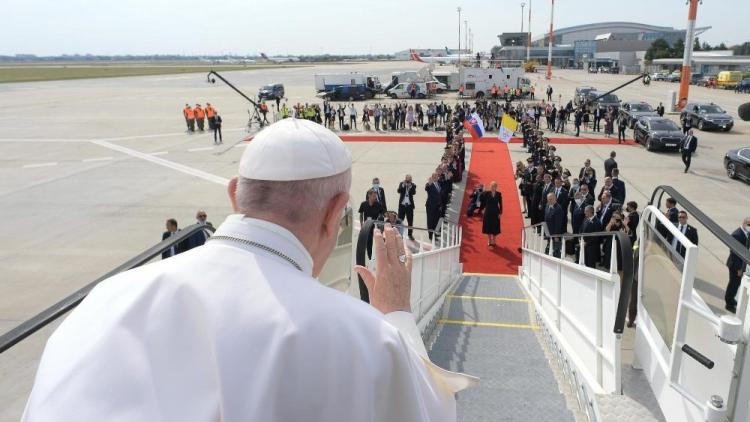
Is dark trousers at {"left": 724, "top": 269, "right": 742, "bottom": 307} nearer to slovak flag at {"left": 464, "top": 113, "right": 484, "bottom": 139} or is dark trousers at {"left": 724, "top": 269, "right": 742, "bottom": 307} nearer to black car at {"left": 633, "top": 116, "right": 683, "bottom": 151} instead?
slovak flag at {"left": 464, "top": 113, "right": 484, "bottom": 139}

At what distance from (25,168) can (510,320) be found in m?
18.8

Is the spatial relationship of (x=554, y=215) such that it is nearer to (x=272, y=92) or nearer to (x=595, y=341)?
(x=595, y=341)

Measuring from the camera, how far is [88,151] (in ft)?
72.4

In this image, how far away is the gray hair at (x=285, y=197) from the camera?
1.19 metres

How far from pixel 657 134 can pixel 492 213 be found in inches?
520

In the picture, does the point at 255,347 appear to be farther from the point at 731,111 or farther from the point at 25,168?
the point at 731,111

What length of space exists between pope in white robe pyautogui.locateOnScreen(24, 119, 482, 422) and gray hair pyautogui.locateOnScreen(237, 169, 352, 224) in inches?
2.3

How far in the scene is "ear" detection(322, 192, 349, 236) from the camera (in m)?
1.27

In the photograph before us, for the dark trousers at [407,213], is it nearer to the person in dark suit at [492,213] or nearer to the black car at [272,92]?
the person in dark suit at [492,213]

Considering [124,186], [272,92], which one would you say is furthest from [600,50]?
[124,186]

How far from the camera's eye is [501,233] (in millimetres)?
12766

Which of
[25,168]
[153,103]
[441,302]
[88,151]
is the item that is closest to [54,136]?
[88,151]

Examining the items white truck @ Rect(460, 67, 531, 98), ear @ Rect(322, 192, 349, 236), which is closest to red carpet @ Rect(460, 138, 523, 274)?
ear @ Rect(322, 192, 349, 236)

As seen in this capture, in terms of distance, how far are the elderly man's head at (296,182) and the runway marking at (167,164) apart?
15.4 meters
